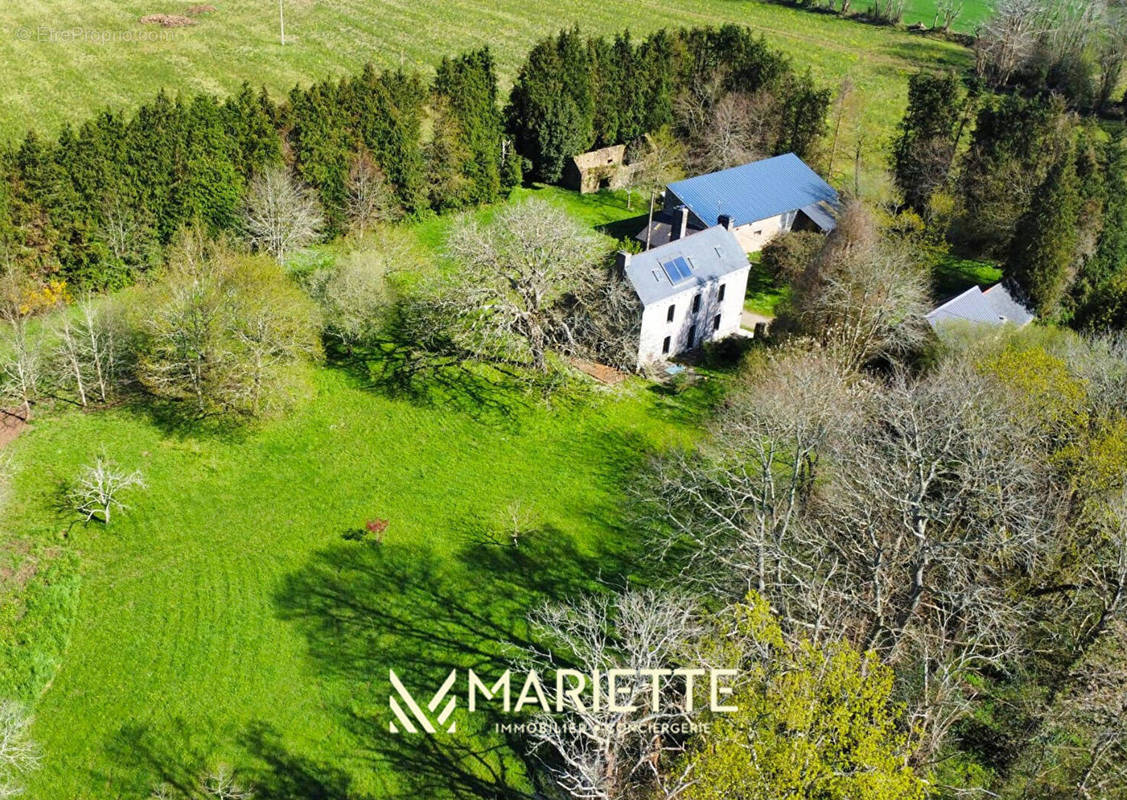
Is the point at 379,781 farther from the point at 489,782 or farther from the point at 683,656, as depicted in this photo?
the point at 683,656

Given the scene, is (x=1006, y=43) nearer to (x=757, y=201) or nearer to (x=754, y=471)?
(x=757, y=201)

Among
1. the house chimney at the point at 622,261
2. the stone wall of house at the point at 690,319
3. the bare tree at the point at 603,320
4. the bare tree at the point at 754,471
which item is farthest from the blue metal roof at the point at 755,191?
the bare tree at the point at 754,471

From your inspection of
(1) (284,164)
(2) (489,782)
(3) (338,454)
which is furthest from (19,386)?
(2) (489,782)

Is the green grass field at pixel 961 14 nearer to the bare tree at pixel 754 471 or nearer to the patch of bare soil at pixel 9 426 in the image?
the bare tree at pixel 754 471

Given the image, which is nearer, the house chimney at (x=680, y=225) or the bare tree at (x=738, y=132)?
the house chimney at (x=680, y=225)

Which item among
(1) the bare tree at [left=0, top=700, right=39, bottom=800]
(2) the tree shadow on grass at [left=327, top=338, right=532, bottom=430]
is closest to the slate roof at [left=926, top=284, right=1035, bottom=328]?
(2) the tree shadow on grass at [left=327, top=338, right=532, bottom=430]

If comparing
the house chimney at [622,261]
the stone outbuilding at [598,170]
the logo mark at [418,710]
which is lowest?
the logo mark at [418,710]

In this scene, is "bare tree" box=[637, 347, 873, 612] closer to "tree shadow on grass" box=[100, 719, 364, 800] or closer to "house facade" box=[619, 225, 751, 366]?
"house facade" box=[619, 225, 751, 366]
